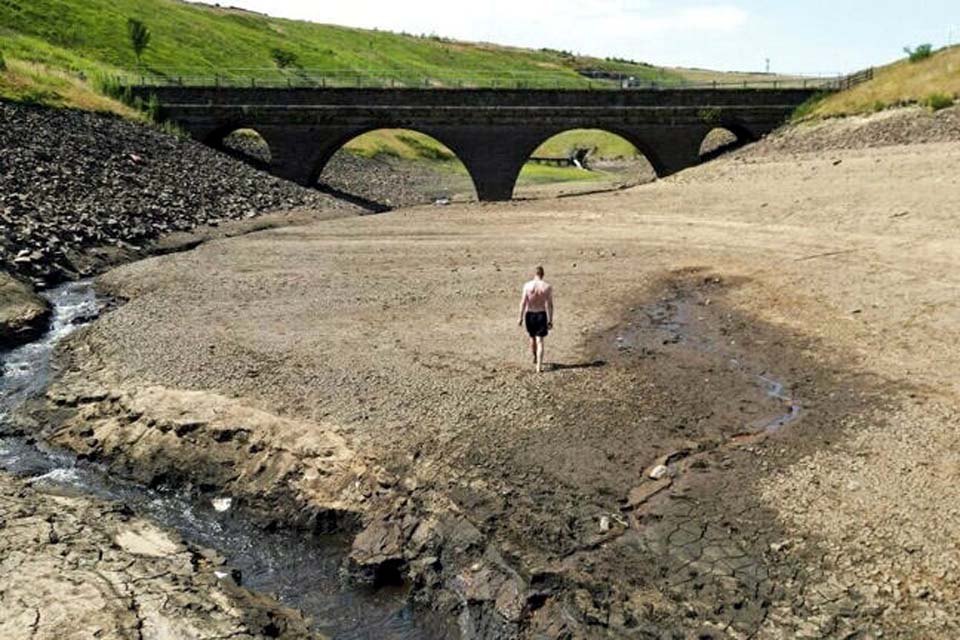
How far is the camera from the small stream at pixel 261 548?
11148mm

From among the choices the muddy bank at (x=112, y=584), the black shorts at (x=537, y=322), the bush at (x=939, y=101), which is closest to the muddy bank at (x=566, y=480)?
the black shorts at (x=537, y=322)

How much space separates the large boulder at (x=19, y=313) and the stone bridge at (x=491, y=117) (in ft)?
108

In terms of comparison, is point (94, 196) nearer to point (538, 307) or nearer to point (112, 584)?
point (538, 307)

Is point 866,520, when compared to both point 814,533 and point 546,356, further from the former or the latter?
point 546,356

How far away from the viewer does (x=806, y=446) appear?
14.2m

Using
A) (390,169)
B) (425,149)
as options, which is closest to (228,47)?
(425,149)

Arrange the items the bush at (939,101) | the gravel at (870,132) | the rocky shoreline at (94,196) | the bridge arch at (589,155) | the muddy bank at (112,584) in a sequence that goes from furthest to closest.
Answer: the bridge arch at (589,155) → the bush at (939,101) → the gravel at (870,132) → the rocky shoreline at (94,196) → the muddy bank at (112,584)

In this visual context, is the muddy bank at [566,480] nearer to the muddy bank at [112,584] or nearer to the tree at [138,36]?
the muddy bank at [112,584]

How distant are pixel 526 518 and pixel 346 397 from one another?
5.73m

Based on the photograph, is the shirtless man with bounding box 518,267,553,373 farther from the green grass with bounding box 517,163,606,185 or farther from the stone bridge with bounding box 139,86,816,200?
the green grass with bounding box 517,163,606,185

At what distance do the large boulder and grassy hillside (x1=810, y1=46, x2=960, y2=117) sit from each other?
149 feet

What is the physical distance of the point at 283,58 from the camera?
110 metres

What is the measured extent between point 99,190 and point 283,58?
7685cm

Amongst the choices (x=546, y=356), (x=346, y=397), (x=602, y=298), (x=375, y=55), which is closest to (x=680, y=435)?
(x=546, y=356)
